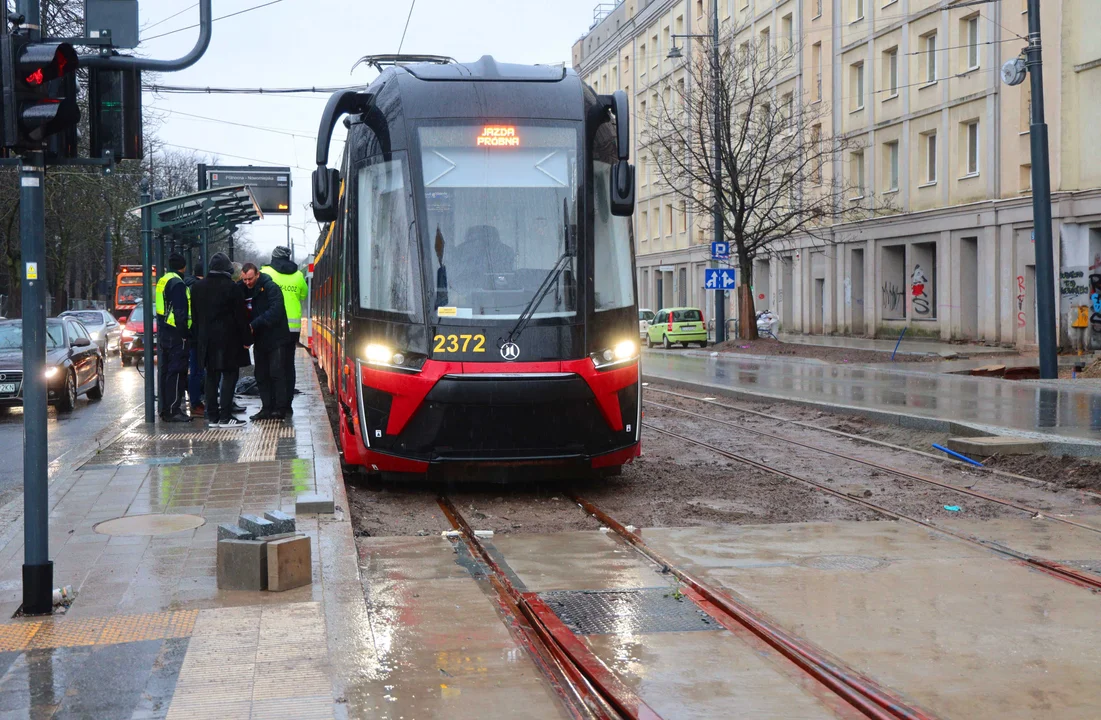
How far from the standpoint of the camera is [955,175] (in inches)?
1399

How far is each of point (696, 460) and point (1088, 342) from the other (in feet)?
68.0

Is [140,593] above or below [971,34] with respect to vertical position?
below

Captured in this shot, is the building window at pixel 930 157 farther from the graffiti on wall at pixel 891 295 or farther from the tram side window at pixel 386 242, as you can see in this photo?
the tram side window at pixel 386 242

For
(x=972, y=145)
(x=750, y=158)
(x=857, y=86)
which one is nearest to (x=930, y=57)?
(x=972, y=145)

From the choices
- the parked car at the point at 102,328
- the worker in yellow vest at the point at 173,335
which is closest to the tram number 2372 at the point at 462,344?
the worker in yellow vest at the point at 173,335

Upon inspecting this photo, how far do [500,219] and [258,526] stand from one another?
3.90 m

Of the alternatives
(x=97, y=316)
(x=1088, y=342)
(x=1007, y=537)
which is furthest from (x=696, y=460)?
(x=97, y=316)

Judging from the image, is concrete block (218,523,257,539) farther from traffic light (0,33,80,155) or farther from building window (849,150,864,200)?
building window (849,150,864,200)

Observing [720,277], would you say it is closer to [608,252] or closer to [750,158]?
[750,158]

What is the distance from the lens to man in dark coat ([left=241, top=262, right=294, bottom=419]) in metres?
14.2

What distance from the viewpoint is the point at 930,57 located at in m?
37.3

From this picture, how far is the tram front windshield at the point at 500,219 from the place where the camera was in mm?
9438

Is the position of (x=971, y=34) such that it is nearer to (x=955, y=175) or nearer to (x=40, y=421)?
(x=955, y=175)

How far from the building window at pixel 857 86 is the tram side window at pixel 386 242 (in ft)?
113
